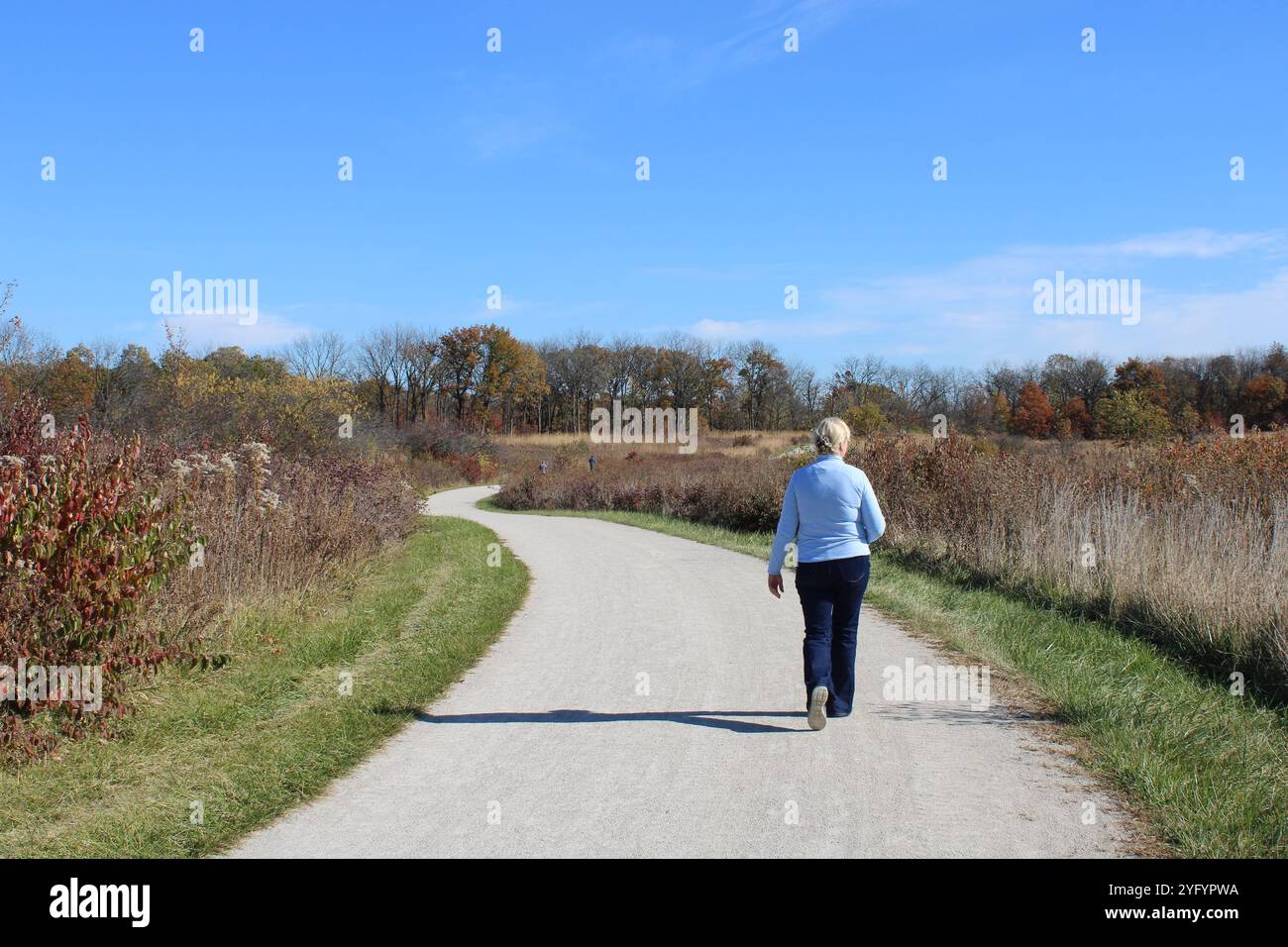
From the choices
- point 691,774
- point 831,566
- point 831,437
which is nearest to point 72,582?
point 691,774

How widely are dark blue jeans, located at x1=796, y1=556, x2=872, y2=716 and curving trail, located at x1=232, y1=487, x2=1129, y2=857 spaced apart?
0.27 meters

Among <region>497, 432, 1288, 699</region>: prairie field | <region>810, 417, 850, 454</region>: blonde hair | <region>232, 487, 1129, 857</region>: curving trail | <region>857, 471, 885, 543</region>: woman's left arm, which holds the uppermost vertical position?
<region>810, 417, 850, 454</region>: blonde hair

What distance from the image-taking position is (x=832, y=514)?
21.0 feet

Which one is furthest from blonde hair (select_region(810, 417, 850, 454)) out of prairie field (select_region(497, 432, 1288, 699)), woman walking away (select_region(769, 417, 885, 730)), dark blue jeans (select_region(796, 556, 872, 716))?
prairie field (select_region(497, 432, 1288, 699))

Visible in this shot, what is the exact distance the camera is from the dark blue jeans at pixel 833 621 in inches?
250

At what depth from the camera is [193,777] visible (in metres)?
5.36

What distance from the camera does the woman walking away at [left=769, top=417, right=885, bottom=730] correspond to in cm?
636

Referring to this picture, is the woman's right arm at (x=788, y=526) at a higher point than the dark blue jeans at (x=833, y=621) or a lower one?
higher

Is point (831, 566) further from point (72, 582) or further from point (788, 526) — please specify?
point (72, 582)

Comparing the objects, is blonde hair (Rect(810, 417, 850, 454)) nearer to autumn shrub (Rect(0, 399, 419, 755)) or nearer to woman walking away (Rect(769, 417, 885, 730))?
woman walking away (Rect(769, 417, 885, 730))

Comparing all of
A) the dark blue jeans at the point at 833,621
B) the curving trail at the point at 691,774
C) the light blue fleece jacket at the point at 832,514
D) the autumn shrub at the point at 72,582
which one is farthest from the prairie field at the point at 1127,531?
the autumn shrub at the point at 72,582

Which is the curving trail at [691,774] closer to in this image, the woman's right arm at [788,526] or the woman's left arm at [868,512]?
the woman's right arm at [788,526]
